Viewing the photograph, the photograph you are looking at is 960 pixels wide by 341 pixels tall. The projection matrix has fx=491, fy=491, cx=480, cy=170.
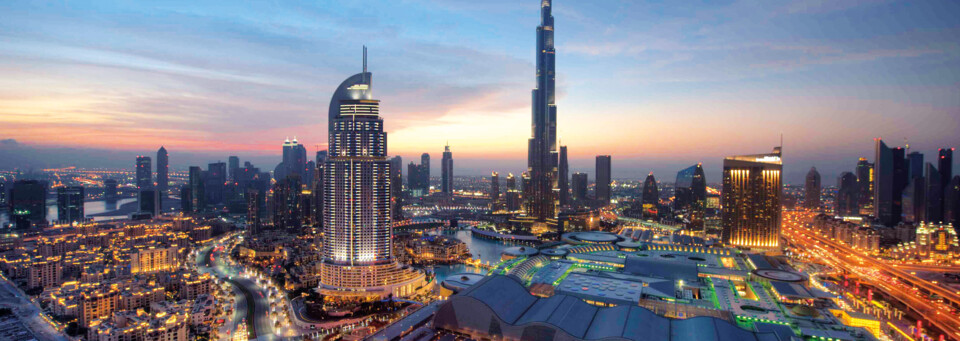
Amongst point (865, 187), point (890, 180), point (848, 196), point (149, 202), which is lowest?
point (149, 202)

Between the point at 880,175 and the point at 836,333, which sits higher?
the point at 880,175

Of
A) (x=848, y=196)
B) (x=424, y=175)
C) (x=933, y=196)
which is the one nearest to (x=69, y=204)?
(x=424, y=175)

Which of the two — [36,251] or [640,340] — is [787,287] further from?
[36,251]

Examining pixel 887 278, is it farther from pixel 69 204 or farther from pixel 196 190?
pixel 196 190

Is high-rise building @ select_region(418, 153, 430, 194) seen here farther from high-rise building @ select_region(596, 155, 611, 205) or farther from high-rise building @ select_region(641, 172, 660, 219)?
high-rise building @ select_region(641, 172, 660, 219)

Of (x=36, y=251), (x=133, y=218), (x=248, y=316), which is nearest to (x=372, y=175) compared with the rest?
(x=248, y=316)
